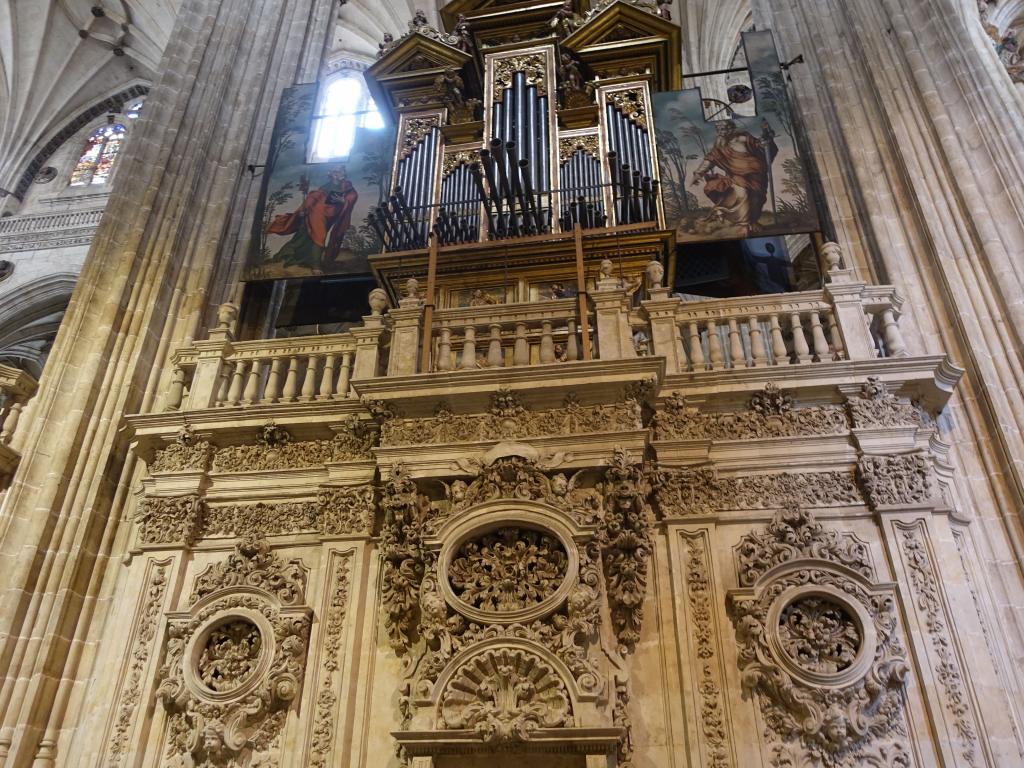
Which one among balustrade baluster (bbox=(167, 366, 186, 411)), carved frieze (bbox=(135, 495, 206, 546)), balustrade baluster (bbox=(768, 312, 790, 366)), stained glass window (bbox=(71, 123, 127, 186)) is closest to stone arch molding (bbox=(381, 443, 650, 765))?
balustrade baluster (bbox=(768, 312, 790, 366))

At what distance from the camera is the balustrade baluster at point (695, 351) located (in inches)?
293

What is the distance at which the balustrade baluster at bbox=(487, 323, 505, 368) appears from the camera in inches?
287

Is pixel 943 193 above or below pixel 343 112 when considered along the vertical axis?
below

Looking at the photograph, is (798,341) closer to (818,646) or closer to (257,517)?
(818,646)

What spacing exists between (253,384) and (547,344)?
307 cm

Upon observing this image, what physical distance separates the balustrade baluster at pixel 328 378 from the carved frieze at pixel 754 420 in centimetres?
316

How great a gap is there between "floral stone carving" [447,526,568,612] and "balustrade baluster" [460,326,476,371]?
157cm

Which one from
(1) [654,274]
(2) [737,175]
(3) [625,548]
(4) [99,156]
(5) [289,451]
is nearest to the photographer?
(3) [625,548]

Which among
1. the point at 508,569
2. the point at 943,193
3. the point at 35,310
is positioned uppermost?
the point at 35,310

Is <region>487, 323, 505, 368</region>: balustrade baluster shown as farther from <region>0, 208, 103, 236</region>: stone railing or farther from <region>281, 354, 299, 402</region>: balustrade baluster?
<region>0, 208, 103, 236</region>: stone railing

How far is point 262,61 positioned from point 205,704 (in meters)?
9.40

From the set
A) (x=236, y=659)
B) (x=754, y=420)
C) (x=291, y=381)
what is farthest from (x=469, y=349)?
(x=236, y=659)

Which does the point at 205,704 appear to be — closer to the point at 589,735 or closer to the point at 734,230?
the point at 589,735

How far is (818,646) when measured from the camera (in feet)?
19.8
